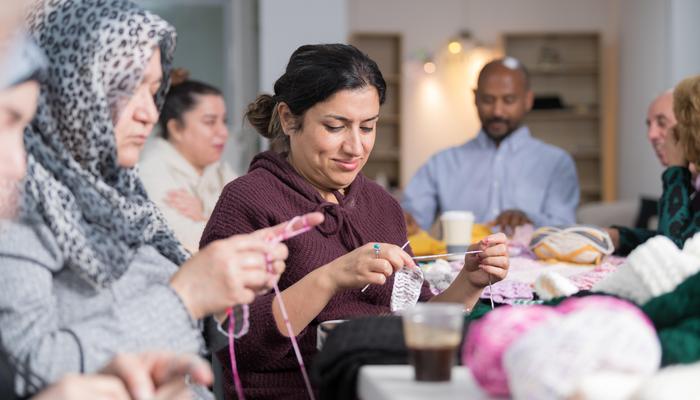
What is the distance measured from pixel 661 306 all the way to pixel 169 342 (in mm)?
728

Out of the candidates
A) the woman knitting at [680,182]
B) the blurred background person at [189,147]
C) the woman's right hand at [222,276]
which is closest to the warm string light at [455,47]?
the blurred background person at [189,147]

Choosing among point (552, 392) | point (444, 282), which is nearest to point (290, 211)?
point (444, 282)

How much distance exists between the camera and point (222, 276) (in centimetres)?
140

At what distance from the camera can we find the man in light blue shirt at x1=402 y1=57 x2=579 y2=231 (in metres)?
4.48

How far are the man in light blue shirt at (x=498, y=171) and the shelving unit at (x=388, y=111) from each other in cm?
475

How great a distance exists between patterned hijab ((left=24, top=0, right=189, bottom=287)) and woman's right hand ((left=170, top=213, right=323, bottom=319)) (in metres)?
0.14

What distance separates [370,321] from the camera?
150 centimetres

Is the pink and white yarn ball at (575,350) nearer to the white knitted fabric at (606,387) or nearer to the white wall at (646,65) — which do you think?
the white knitted fabric at (606,387)

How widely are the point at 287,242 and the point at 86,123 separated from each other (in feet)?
2.48

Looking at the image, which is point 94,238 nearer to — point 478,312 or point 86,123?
point 86,123

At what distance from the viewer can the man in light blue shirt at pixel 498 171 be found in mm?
4484

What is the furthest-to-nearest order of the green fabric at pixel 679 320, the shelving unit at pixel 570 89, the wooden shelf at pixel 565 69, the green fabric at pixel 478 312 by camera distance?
the shelving unit at pixel 570 89, the wooden shelf at pixel 565 69, the green fabric at pixel 478 312, the green fabric at pixel 679 320

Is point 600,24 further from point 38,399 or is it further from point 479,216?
point 38,399

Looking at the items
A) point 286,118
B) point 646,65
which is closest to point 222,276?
point 286,118
